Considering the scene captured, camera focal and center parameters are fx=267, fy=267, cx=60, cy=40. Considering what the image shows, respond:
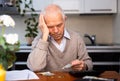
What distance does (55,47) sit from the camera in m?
2.23

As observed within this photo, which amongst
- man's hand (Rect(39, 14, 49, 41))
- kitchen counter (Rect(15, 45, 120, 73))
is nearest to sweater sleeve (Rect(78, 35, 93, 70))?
man's hand (Rect(39, 14, 49, 41))

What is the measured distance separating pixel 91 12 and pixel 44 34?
1.94m

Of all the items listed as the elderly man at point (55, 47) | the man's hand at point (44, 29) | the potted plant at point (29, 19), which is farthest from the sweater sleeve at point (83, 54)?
the potted plant at point (29, 19)

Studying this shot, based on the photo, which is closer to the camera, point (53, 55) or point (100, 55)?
point (53, 55)

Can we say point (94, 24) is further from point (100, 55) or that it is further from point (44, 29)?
point (44, 29)

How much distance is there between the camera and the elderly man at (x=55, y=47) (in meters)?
2.08

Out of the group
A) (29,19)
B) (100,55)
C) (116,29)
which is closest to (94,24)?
(116,29)

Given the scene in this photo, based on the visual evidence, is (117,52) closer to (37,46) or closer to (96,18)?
(96,18)

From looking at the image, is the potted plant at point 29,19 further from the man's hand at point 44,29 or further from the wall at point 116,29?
the man's hand at point 44,29

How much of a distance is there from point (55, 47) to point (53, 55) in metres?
0.07

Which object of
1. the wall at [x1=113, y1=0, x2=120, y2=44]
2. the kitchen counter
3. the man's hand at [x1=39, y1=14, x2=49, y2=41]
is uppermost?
the man's hand at [x1=39, y1=14, x2=49, y2=41]

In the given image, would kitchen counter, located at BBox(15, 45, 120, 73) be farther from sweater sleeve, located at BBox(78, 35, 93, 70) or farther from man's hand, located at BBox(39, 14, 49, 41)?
man's hand, located at BBox(39, 14, 49, 41)

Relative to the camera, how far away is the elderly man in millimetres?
2082

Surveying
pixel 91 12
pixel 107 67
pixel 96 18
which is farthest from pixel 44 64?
pixel 96 18
